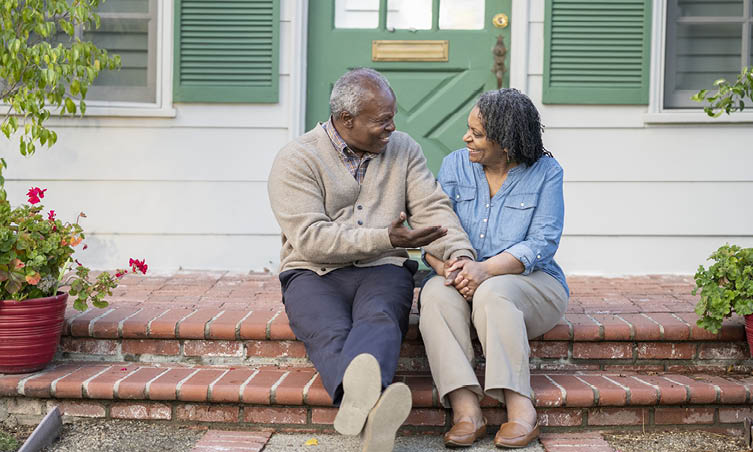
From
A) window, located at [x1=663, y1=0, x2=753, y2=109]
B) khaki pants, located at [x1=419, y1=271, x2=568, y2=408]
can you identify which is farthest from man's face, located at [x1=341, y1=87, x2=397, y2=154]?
window, located at [x1=663, y1=0, x2=753, y2=109]

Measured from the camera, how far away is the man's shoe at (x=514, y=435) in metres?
2.37

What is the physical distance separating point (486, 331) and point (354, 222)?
63 centimetres

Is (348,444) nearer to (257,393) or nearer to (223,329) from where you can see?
(257,393)

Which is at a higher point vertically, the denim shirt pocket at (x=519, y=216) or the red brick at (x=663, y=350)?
the denim shirt pocket at (x=519, y=216)

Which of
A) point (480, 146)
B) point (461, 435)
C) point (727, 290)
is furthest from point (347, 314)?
point (727, 290)

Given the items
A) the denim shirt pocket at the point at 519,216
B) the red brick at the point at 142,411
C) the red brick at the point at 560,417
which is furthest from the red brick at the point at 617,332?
the red brick at the point at 142,411

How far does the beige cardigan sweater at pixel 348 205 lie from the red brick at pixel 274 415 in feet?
1.62

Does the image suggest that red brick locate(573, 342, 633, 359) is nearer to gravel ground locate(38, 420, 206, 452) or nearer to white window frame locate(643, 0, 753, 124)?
gravel ground locate(38, 420, 206, 452)

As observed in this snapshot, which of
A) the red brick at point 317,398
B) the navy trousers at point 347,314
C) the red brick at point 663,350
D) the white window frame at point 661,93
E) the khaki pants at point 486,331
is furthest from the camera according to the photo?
the white window frame at point 661,93

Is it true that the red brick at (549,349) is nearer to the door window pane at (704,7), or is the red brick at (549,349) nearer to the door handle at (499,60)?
the door handle at (499,60)

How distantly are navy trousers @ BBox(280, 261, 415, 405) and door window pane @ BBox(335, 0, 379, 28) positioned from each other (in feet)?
6.19

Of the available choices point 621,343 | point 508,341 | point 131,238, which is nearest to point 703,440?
point 621,343

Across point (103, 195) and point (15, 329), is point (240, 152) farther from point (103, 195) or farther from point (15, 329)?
point (15, 329)

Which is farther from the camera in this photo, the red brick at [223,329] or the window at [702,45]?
the window at [702,45]
